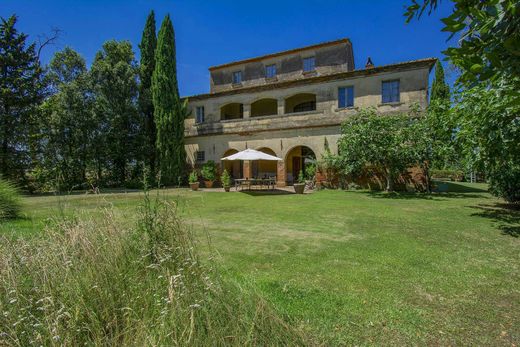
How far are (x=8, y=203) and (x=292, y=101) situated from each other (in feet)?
67.1

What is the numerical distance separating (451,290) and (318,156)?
1555cm

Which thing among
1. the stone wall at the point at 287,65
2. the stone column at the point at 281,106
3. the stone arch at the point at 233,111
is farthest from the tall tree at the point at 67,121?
the stone column at the point at 281,106

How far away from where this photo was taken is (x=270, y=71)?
24.3 m

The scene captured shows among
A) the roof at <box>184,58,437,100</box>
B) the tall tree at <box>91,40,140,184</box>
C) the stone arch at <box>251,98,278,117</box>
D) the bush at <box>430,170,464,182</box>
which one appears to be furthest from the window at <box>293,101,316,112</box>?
the bush at <box>430,170,464,182</box>

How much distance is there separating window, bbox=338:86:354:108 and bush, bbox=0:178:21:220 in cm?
1762

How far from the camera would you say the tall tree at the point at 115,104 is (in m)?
20.3

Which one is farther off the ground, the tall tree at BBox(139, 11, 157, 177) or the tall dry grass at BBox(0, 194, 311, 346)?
the tall tree at BBox(139, 11, 157, 177)

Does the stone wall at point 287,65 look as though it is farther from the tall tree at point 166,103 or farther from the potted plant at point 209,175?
the potted plant at point 209,175

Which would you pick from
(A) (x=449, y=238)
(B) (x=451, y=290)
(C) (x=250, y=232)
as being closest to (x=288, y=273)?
A: (B) (x=451, y=290)

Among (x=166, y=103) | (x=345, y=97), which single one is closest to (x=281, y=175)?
(x=345, y=97)

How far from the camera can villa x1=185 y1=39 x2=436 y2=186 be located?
17281 mm

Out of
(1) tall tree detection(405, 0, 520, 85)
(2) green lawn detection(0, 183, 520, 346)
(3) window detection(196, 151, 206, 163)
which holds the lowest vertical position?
(2) green lawn detection(0, 183, 520, 346)

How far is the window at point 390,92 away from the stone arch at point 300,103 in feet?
21.5

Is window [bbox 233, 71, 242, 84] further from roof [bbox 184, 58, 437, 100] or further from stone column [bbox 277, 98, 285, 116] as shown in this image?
stone column [bbox 277, 98, 285, 116]
